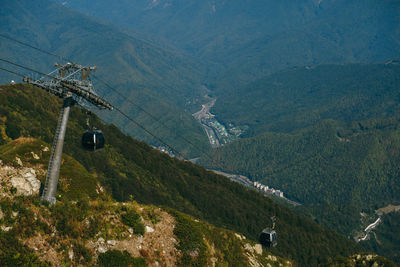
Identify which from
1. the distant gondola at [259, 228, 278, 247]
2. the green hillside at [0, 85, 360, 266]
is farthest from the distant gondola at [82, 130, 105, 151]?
the green hillside at [0, 85, 360, 266]

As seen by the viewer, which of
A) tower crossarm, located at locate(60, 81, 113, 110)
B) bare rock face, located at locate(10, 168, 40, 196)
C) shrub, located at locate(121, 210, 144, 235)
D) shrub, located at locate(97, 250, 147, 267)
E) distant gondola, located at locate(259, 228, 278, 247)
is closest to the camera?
tower crossarm, located at locate(60, 81, 113, 110)

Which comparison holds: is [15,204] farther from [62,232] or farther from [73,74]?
[73,74]

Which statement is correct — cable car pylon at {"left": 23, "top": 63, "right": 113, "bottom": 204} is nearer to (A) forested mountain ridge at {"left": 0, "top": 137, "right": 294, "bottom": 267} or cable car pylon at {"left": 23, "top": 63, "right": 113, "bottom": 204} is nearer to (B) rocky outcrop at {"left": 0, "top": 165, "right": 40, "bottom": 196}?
(A) forested mountain ridge at {"left": 0, "top": 137, "right": 294, "bottom": 267}

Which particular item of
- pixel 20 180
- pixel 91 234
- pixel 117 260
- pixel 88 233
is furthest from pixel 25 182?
pixel 117 260

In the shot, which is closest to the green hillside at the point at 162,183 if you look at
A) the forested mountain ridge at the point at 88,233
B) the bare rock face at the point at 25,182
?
the bare rock face at the point at 25,182

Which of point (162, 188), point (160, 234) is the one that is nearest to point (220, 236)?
point (160, 234)

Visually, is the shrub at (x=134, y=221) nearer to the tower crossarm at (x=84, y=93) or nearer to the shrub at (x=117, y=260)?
the shrub at (x=117, y=260)
